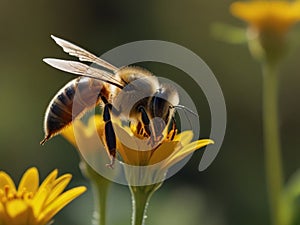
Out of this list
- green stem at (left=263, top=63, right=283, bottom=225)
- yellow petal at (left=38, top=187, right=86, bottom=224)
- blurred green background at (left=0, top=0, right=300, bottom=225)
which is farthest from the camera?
blurred green background at (left=0, top=0, right=300, bottom=225)

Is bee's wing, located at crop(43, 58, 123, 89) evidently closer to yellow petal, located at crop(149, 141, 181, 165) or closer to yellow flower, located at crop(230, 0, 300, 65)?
yellow petal, located at crop(149, 141, 181, 165)

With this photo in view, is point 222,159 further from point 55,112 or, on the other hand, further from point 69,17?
point 55,112

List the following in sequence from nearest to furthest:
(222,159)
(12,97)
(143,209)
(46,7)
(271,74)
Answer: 1. (143,209)
2. (271,74)
3. (222,159)
4. (12,97)
5. (46,7)

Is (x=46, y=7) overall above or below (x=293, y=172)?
above

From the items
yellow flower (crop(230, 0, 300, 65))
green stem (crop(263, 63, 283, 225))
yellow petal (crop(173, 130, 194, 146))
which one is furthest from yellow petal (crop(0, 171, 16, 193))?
yellow flower (crop(230, 0, 300, 65))

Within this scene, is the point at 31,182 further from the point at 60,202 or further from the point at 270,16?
the point at 270,16

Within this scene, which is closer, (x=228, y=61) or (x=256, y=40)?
(x=256, y=40)

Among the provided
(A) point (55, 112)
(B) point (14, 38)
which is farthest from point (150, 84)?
(B) point (14, 38)

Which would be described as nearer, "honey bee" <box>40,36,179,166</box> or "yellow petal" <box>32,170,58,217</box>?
"yellow petal" <box>32,170,58,217</box>
